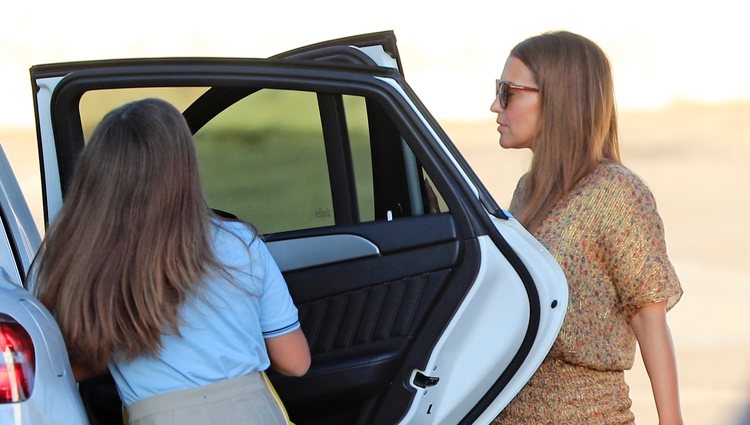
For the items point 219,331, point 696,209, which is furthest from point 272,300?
point 696,209

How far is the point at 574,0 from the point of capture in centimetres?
1611

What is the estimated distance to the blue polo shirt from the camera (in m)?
2.57

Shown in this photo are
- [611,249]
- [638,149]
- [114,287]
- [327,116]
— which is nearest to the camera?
[114,287]

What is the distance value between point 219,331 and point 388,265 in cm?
76

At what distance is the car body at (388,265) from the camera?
299cm

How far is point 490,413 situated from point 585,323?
1.00ft

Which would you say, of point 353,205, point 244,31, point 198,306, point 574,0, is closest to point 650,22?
point 574,0

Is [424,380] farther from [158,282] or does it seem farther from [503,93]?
[158,282]

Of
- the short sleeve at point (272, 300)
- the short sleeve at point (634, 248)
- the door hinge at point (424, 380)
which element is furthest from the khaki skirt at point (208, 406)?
the short sleeve at point (634, 248)

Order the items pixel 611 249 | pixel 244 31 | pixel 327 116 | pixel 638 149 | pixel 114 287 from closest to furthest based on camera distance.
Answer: pixel 114 287 → pixel 611 249 → pixel 327 116 → pixel 638 149 → pixel 244 31

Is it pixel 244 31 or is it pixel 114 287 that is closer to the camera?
pixel 114 287

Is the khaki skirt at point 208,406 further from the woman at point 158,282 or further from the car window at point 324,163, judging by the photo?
the car window at point 324,163

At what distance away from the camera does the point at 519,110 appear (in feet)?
10.2

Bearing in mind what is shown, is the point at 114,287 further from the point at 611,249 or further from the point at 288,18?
the point at 288,18
